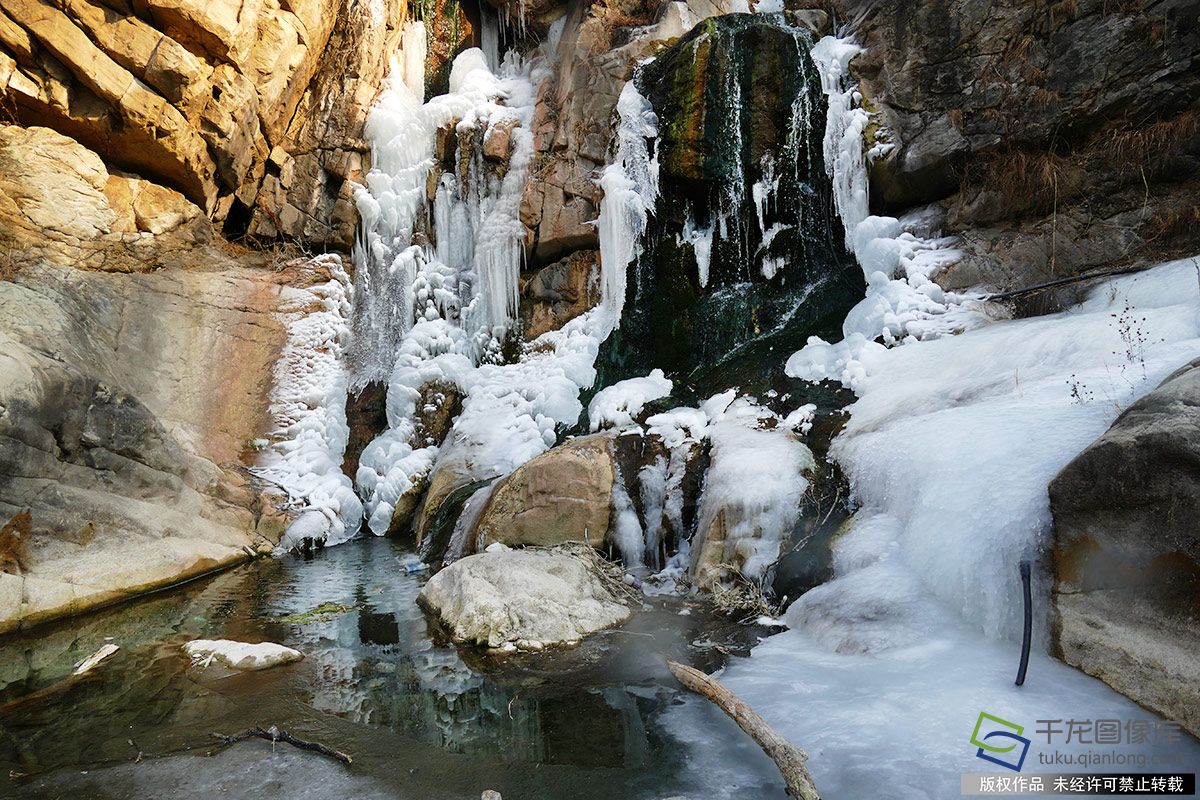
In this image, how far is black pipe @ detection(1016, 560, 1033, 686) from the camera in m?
3.18

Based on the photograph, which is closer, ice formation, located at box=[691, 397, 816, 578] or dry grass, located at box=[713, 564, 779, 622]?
dry grass, located at box=[713, 564, 779, 622]

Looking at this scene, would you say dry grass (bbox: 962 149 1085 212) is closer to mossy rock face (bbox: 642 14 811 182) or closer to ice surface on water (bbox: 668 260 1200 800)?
ice surface on water (bbox: 668 260 1200 800)

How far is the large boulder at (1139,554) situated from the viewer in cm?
290

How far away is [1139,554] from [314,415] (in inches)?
446

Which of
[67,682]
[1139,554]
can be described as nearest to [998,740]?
[1139,554]

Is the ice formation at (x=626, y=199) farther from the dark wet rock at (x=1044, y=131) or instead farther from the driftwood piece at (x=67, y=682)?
the driftwood piece at (x=67, y=682)

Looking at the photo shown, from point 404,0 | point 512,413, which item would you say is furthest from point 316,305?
point 404,0

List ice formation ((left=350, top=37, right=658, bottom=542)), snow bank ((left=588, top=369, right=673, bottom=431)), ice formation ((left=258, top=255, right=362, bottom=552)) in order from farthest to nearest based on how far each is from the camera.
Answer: ice formation ((left=350, top=37, right=658, bottom=542))
ice formation ((left=258, top=255, right=362, bottom=552))
snow bank ((left=588, top=369, right=673, bottom=431))

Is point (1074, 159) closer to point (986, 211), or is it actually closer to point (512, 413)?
point (986, 211)

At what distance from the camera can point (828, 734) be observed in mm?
3211

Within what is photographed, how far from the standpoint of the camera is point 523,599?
5.30m

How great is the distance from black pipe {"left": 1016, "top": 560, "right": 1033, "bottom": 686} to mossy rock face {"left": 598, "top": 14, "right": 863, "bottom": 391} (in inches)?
233

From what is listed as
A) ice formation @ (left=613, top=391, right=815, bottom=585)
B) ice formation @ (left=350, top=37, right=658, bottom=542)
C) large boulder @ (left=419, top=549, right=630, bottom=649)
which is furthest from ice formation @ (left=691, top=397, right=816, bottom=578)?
ice formation @ (left=350, top=37, right=658, bottom=542)

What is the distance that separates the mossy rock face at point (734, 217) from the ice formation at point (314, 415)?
469 centimetres
